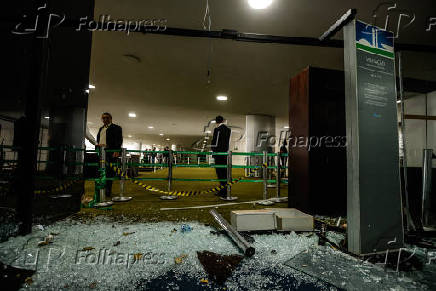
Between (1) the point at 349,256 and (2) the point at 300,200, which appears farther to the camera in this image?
(2) the point at 300,200

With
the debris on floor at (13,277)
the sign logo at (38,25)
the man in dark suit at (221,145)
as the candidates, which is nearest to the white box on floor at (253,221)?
the debris on floor at (13,277)

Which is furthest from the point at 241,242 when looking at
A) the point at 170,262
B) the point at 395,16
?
the point at 395,16

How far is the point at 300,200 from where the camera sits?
361 centimetres

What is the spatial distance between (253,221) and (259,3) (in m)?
3.51

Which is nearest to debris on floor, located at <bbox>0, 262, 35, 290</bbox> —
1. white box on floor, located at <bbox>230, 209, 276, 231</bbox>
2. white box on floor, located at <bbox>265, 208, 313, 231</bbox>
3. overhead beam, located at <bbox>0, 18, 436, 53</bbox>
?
white box on floor, located at <bbox>230, 209, 276, 231</bbox>

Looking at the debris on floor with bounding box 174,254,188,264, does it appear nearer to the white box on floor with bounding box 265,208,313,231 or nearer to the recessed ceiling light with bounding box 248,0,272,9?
the white box on floor with bounding box 265,208,313,231

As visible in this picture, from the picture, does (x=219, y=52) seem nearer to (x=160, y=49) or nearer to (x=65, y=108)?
(x=160, y=49)

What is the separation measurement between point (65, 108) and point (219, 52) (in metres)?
3.61

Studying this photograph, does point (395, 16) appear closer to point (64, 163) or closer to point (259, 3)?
point (259, 3)

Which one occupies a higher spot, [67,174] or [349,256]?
[67,174]

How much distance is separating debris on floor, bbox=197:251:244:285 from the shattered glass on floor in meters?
0.04

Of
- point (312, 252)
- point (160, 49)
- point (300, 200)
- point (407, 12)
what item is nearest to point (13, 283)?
point (312, 252)

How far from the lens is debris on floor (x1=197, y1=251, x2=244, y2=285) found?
5.32ft

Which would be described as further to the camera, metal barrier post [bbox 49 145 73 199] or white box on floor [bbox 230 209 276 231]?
metal barrier post [bbox 49 145 73 199]
